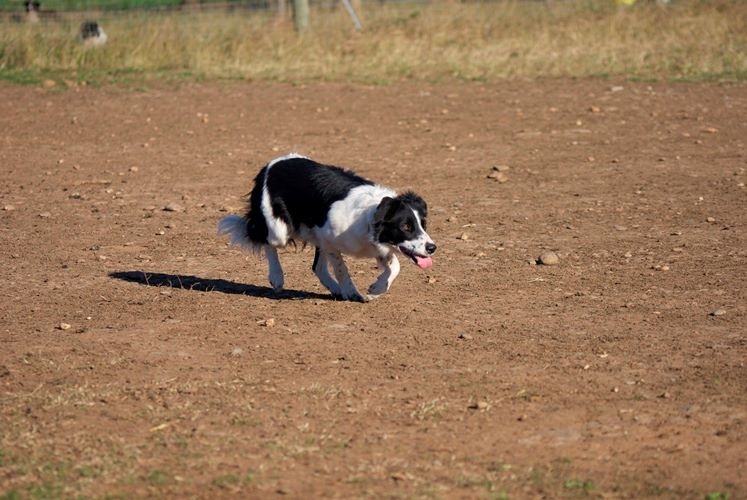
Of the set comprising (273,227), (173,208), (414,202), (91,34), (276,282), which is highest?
(414,202)

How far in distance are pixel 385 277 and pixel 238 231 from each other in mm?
A: 1436

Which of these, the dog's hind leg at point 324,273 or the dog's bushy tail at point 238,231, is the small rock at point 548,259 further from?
the dog's bushy tail at point 238,231

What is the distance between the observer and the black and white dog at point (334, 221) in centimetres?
848

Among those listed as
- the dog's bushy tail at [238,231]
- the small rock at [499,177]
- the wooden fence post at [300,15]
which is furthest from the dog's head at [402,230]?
the wooden fence post at [300,15]

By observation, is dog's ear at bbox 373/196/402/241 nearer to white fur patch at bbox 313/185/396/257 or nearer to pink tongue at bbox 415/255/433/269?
white fur patch at bbox 313/185/396/257

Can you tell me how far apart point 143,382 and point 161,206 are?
5.20 meters

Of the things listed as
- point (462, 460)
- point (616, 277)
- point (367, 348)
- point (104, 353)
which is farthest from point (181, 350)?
point (616, 277)

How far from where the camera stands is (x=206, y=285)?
9.45 metres

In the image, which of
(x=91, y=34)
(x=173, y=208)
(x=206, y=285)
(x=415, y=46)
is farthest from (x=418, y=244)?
(x=91, y=34)

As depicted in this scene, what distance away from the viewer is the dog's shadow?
922cm

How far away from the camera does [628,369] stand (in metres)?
7.25

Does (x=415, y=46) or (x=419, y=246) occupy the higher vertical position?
(x=419, y=246)

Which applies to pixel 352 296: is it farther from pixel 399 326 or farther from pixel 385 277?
pixel 399 326

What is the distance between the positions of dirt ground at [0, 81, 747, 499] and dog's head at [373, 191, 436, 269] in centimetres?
44
